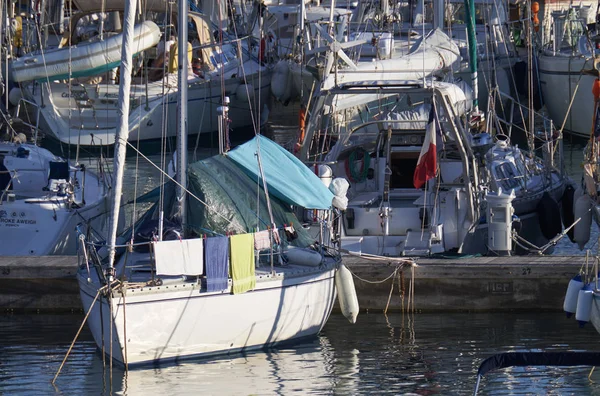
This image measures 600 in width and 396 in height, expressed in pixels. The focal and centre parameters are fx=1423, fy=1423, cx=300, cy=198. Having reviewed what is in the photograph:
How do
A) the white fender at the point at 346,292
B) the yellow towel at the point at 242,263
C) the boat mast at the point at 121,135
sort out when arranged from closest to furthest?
1. the boat mast at the point at 121,135
2. the yellow towel at the point at 242,263
3. the white fender at the point at 346,292

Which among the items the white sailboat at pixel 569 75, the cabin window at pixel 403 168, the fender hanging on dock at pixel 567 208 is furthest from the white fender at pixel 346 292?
the white sailboat at pixel 569 75

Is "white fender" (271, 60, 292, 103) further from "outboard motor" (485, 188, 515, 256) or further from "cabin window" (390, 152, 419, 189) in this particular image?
"outboard motor" (485, 188, 515, 256)

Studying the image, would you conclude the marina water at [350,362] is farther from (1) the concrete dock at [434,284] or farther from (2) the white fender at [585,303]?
(2) the white fender at [585,303]

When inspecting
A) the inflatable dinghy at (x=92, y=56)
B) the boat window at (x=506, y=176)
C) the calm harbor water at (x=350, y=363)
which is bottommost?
the calm harbor water at (x=350, y=363)

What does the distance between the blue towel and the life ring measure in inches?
272

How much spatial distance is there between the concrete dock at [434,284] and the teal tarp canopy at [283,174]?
1.11 meters

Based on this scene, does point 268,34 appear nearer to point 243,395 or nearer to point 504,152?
point 504,152

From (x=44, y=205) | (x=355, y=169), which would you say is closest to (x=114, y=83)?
(x=355, y=169)

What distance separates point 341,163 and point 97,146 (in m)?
13.7

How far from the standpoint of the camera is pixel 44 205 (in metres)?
22.0

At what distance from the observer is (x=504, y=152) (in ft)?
82.1

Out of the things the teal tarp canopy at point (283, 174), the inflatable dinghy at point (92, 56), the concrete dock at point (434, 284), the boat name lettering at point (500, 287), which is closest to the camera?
the teal tarp canopy at point (283, 174)

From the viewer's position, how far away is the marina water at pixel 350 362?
16.5 m

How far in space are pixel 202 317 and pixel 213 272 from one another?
56cm
